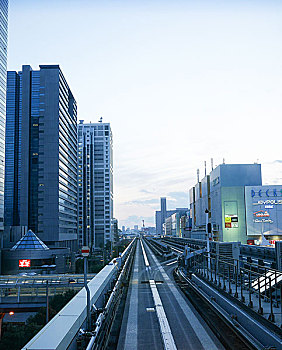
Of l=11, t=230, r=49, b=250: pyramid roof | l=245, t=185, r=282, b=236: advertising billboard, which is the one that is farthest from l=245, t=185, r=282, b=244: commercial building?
l=11, t=230, r=49, b=250: pyramid roof

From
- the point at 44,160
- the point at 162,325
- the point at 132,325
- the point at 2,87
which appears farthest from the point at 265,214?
the point at 2,87

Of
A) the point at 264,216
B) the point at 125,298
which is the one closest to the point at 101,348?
the point at 125,298

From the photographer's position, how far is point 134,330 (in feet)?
33.1

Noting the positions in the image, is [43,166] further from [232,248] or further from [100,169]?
[100,169]

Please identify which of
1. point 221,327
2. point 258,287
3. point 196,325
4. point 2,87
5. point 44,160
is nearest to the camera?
point 258,287

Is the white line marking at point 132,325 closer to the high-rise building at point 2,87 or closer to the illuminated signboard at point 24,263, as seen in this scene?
the illuminated signboard at point 24,263

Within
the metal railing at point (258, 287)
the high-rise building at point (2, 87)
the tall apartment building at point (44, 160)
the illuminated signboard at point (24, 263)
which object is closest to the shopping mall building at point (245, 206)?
the illuminated signboard at point (24, 263)

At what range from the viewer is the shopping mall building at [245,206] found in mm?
66875

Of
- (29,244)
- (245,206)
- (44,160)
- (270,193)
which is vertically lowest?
(29,244)

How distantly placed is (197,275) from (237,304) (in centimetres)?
807

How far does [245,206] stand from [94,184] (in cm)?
10553

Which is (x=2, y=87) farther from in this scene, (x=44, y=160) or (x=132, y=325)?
(x=132, y=325)

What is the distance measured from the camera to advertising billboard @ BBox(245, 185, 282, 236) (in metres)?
66.8

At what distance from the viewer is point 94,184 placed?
6437 inches
